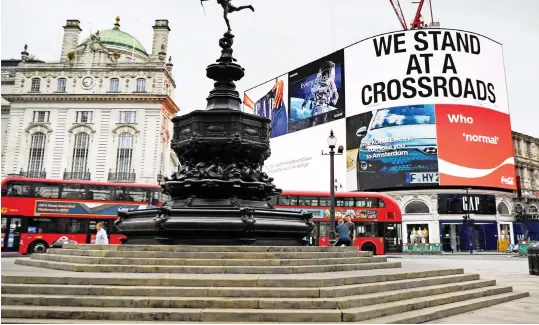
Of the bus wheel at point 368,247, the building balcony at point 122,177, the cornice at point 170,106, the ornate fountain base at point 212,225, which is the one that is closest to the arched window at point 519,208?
the bus wheel at point 368,247

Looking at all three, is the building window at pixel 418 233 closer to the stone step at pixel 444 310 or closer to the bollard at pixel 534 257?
the bollard at pixel 534 257

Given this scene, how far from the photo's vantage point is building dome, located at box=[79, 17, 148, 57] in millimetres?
48594

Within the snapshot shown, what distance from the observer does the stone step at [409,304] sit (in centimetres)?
491

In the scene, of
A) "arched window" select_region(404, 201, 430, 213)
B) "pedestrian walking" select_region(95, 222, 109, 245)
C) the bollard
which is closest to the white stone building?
"arched window" select_region(404, 201, 430, 213)

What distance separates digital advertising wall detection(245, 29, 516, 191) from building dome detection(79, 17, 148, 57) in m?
24.1

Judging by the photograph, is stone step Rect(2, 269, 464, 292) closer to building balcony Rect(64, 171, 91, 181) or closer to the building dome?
building balcony Rect(64, 171, 91, 181)

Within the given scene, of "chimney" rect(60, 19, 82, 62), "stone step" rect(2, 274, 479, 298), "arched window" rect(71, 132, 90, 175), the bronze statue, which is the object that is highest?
"chimney" rect(60, 19, 82, 62)

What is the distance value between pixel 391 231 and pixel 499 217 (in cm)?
2427

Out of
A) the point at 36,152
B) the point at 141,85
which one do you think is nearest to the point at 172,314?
the point at 141,85

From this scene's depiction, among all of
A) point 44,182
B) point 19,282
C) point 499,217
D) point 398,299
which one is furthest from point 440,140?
point 19,282

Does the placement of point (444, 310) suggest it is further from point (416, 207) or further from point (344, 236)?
point (416, 207)

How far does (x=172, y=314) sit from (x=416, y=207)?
40479 mm

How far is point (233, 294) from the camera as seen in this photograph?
525 cm

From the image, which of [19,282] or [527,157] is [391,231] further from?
[527,157]
